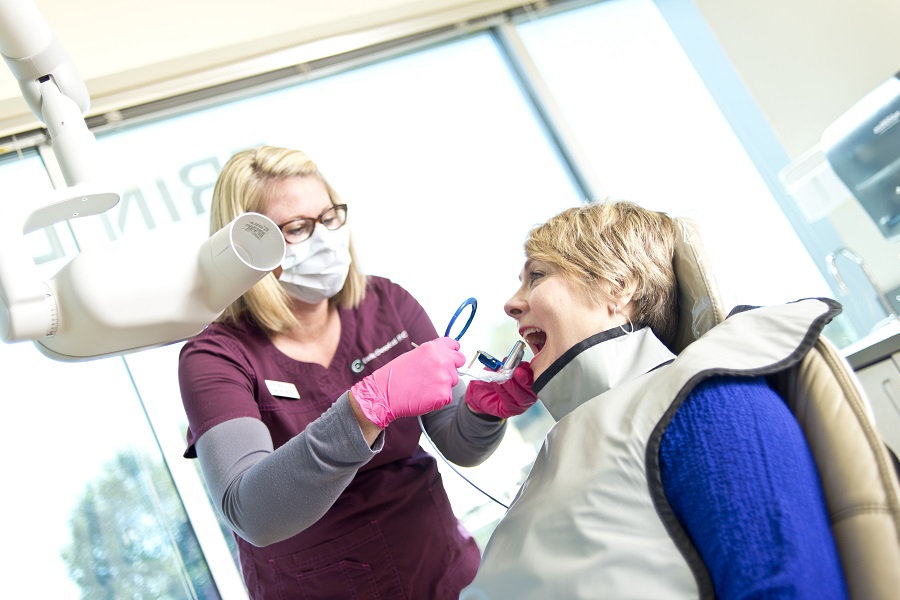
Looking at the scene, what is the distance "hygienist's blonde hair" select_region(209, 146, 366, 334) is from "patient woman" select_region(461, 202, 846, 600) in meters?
0.61

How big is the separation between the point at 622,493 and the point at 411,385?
414 millimetres

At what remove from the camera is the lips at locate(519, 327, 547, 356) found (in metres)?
1.42

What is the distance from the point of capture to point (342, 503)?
1.50 meters

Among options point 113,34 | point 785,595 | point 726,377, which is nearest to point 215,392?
point 726,377

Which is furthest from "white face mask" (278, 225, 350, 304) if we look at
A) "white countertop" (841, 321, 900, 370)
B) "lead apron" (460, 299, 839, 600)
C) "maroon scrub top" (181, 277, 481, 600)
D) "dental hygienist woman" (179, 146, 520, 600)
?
"white countertop" (841, 321, 900, 370)

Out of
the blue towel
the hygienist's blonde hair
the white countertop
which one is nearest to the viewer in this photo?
the blue towel

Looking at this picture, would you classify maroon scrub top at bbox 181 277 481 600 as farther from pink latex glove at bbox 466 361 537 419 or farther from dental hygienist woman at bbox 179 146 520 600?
pink latex glove at bbox 466 361 537 419

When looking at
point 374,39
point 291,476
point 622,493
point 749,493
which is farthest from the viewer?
point 374,39

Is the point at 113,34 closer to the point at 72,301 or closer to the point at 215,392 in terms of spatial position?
the point at 215,392

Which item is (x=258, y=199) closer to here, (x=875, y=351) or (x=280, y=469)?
(x=280, y=469)

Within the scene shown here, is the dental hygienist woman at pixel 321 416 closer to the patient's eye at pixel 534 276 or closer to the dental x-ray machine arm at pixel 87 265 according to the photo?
the patient's eye at pixel 534 276

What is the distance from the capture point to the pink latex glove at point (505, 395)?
1.39m

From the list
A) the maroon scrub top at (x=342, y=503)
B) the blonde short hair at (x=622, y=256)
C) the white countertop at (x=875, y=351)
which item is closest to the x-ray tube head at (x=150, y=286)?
the maroon scrub top at (x=342, y=503)

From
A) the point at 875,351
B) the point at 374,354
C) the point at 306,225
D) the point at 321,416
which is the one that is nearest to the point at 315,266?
the point at 306,225
